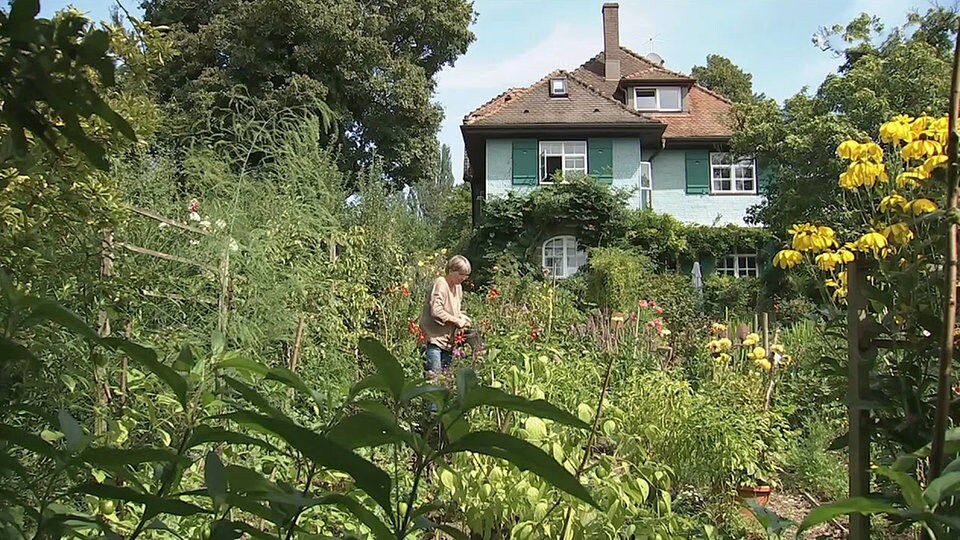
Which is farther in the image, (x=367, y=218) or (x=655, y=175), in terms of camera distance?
(x=655, y=175)

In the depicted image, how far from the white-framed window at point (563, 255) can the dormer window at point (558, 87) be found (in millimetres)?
3740

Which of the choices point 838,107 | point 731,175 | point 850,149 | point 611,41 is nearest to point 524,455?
point 850,149

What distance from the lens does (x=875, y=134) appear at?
15.2m

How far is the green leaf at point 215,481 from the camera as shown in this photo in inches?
19.9

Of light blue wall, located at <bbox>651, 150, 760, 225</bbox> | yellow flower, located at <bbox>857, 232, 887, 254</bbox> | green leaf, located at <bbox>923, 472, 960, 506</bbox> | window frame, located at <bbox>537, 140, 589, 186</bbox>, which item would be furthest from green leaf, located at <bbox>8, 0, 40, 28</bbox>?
light blue wall, located at <bbox>651, 150, 760, 225</bbox>

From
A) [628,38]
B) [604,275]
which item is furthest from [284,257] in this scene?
[628,38]

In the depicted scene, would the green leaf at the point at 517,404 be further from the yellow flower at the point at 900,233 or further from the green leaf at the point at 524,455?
the yellow flower at the point at 900,233

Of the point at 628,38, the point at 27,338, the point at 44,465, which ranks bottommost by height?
the point at 44,465

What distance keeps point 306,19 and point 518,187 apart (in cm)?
582

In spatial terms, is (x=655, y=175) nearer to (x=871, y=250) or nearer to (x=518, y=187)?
(x=518, y=187)

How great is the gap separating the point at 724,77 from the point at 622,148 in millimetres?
17231

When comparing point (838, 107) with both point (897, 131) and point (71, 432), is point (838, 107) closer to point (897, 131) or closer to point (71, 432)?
point (897, 131)

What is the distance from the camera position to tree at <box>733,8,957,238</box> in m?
14.6

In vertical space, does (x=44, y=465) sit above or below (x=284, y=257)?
below
